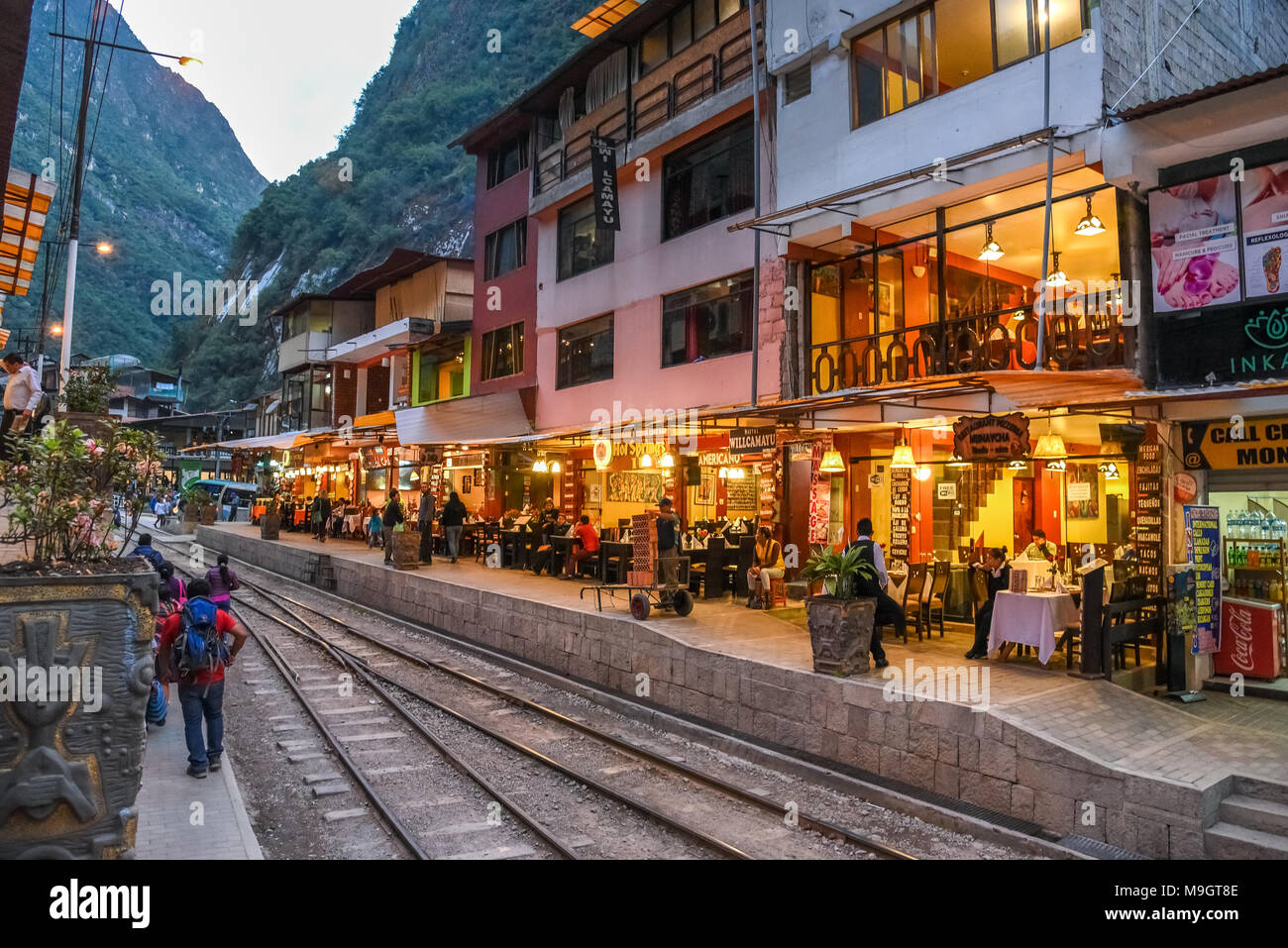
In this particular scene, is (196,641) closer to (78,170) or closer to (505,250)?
(78,170)

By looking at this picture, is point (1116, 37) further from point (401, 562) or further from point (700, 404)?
point (401, 562)

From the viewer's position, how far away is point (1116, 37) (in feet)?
34.0

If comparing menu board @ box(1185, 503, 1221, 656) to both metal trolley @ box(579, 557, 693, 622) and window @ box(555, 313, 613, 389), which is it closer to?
metal trolley @ box(579, 557, 693, 622)

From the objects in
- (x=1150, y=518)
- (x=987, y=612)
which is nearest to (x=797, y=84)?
(x=1150, y=518)

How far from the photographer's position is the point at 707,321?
17047 millimetres

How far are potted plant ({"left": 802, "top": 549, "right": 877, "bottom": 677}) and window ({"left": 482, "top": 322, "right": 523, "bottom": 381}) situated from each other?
16.0 metres

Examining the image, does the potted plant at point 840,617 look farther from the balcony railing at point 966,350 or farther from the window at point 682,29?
the window at point 682,29

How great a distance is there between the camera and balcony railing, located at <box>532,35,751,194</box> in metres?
16.6

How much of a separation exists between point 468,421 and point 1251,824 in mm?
20789

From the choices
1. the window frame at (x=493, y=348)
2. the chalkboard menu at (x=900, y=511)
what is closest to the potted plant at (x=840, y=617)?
the chalkboard menu at (x=900, y=511)

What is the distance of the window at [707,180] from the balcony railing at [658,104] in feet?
3.23

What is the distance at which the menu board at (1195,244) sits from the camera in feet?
30.6

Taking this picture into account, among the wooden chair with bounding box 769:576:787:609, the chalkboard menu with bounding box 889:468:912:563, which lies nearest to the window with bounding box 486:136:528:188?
the chalkboard menu with bounding box 889:468:912:563
